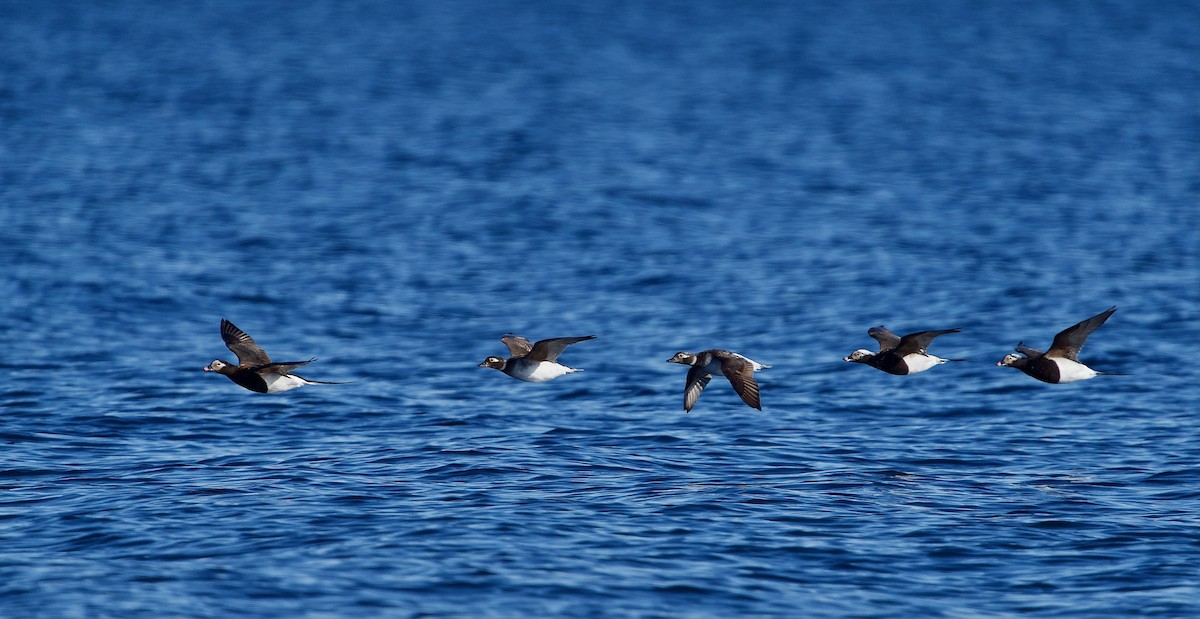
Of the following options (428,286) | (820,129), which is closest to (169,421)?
(428,286)

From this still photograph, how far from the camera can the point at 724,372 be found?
60.2 ft

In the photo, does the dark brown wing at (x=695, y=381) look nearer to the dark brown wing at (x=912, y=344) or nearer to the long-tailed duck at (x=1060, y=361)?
the dark brown wing at (x=912, y=344)

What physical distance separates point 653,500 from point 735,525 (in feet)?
4.58

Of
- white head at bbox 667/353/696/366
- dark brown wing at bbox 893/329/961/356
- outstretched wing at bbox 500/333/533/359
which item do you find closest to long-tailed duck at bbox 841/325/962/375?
dark brown wing at bbox 893/329/961/356

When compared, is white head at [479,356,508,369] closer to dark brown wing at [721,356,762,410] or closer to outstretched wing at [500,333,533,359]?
outstretched wing at [500,333,533,359]

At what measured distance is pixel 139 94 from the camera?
62.3 meters

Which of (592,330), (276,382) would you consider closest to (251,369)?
(276,382)

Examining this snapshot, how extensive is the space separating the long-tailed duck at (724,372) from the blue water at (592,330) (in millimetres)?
1145

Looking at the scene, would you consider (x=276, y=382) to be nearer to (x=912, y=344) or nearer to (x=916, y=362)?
(x=912, y=344)

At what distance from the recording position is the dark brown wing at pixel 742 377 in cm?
1733

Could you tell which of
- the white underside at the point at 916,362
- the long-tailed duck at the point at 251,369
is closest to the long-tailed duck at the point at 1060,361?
the white underside at the point at 916,362

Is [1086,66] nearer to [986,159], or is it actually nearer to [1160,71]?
[1160,71]

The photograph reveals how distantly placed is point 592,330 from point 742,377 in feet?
38.3

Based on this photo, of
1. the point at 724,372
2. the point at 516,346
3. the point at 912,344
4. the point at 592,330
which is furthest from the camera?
the point at 592,330
